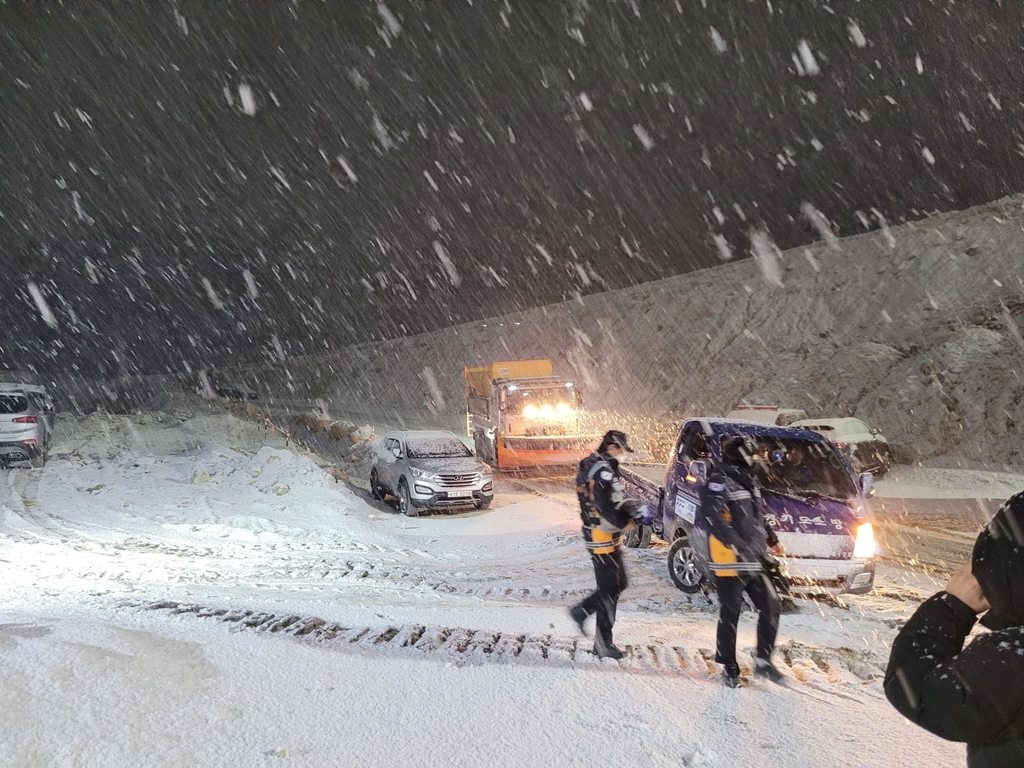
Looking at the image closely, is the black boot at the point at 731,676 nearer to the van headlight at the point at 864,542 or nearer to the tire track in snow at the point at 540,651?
the tire track in snow at the point at 540,651

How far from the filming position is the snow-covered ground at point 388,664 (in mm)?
3738

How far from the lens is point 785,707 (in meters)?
4.44

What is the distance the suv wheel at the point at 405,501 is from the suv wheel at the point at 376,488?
1.25 metres

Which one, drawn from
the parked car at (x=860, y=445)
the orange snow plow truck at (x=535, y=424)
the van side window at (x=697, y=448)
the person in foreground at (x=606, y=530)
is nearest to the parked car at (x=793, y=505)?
the van side window at (x=697, y=448)

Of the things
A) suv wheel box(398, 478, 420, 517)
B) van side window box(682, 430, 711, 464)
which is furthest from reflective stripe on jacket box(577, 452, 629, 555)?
suv wheel box(398, 478, 420, 517)

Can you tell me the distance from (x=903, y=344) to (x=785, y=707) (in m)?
27.9

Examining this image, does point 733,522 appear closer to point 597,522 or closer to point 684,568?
point 597,522

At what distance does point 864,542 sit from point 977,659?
6.04 m

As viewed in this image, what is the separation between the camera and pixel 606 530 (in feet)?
18.2

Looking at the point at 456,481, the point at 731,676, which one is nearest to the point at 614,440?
the point at 731,676

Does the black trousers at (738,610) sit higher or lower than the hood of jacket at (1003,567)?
lower

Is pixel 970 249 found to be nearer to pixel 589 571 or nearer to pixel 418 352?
pixel 589 571

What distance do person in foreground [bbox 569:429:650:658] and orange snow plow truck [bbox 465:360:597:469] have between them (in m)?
14.0

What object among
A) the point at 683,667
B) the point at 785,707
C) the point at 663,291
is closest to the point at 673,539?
the point at 683,667
